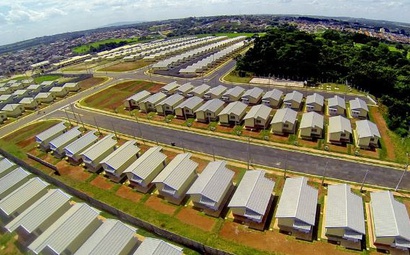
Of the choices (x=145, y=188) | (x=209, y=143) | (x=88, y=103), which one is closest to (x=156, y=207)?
(x=145, y=188)

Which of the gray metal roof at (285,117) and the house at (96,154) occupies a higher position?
the gray metal roof at (285,117)

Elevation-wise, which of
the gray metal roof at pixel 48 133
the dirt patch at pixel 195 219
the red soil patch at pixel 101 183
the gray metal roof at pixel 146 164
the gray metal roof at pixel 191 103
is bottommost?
the red soil patch at pixel 101 183

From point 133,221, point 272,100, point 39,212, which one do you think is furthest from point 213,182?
point 272,100

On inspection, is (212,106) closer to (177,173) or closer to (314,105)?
(314,105)

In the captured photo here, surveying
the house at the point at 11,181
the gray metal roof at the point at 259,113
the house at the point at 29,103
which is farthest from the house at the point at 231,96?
the house at the point at 29,103

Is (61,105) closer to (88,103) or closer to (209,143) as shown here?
(88,103)

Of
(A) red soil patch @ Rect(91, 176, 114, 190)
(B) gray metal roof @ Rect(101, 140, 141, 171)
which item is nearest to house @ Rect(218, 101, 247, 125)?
(B) gray metal roof @ Rect(101, 140, 141, 171)

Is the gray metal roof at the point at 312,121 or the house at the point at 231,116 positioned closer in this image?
the gray metal roof at the point at 312,121

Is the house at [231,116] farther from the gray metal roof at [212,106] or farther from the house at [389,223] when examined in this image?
the house at [389,223]
